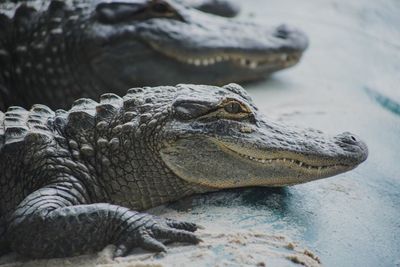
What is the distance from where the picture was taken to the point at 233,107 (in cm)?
309

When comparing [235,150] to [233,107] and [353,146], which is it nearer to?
[233,107]

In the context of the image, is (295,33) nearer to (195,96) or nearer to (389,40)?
(389,40)

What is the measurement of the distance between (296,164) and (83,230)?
42.9 inches

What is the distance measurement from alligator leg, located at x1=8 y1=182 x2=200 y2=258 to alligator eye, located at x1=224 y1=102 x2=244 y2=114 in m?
0.68

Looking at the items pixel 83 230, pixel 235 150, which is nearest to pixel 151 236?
pixel 83 230

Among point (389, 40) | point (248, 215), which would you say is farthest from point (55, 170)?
point (389, 40)

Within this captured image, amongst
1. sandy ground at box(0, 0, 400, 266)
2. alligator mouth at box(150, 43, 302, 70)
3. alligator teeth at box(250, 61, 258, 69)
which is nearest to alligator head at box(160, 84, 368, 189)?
sandy ground at box(0, 0, 400, 266)

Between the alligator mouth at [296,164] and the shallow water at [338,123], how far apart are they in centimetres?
22

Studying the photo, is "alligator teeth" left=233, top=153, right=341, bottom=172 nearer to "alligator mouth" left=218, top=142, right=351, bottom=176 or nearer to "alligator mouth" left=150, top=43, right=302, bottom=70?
"alligator mouth" left=218, top=142, right=351, bottom=176

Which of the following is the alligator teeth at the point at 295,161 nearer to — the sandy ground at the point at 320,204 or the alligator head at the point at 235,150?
the alligator head at the point at 235,150

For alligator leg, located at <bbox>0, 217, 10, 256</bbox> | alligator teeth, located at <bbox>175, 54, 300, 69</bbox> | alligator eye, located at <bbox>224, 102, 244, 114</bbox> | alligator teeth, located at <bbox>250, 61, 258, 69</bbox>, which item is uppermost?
alligator eye, located at <bbox>224, 102, 244, 114</bbox>

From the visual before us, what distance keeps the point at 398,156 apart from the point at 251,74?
1797 mm

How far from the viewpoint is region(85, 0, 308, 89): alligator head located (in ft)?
15.9

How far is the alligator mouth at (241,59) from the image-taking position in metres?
4.95
